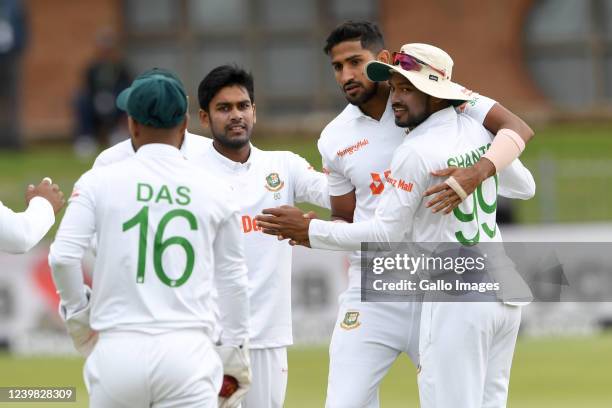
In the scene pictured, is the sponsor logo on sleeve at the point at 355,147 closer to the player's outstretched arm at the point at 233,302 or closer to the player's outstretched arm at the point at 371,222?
the player's outstretched arm at the point at 371,222

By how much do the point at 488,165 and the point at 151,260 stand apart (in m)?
1.98

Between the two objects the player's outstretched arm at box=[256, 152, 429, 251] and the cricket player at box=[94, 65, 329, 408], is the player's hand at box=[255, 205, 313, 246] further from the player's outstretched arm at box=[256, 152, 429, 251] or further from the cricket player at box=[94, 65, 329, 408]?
the cricket player at box=[94, 65, 329, 408]

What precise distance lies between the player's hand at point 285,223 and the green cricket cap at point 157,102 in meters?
1.27

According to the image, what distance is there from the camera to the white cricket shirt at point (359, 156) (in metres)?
8.36

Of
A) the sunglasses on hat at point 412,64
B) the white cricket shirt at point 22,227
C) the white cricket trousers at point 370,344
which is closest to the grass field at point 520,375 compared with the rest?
the white cricket trousers at point 370,344

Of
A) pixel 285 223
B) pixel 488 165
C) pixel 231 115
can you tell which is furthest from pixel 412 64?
pixel 231 115

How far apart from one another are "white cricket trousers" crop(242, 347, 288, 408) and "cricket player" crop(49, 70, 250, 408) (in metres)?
1.90

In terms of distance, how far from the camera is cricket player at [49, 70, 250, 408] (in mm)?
6406

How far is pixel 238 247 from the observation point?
22.1 feet

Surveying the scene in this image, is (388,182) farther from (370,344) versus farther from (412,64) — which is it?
(370,344)

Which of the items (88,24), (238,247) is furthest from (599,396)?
(88,24)

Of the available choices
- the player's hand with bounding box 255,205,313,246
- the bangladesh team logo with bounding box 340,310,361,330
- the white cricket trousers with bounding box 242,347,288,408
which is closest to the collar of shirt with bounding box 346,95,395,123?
the player's hand with bounding box 255,205,313,246

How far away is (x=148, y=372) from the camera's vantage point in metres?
6.36

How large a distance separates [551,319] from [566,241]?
3.19 feet
